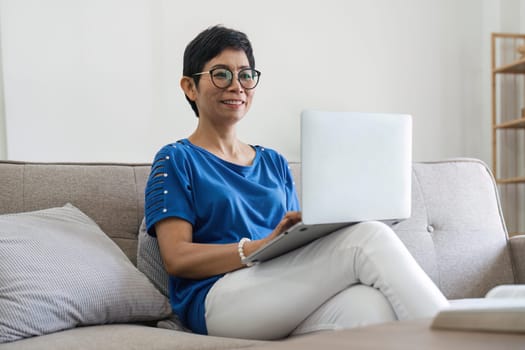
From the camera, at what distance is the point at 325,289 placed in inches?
54.3

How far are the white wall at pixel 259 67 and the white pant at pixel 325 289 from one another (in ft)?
6.95

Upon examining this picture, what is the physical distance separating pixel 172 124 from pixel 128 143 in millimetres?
246

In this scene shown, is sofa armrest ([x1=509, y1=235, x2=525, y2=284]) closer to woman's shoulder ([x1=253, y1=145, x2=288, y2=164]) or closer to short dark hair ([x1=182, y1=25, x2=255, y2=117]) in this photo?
woman's shoulder ([x1=253, y1=145, x2=288, y2=164])

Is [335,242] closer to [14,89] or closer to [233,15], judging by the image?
[14,89]

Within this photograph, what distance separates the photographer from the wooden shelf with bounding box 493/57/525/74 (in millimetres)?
3811

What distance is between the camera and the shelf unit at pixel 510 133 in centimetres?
412

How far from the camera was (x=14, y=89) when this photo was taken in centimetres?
330

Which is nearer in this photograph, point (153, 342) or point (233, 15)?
point (153, 342)

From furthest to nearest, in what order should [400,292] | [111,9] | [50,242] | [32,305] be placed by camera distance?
[111,9] → [50,242] → [32,305] → [400,292]

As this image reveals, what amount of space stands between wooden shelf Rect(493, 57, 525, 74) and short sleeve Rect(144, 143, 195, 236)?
2.64 meters

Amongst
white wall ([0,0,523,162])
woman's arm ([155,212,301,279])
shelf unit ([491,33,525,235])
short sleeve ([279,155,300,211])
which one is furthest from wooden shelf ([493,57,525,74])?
woman's arm ([155,212,301,279])

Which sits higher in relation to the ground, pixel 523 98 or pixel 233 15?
pixel 233 15

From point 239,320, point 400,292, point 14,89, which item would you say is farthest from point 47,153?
point 400,292

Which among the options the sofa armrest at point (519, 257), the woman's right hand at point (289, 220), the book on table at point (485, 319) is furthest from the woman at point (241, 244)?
the sofa armrest at point (519, 257)
